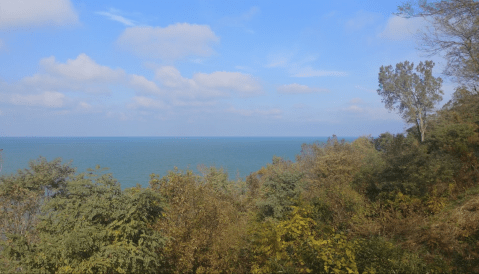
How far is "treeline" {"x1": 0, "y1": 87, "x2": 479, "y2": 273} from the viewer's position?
7358mm

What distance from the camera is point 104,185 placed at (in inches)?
408

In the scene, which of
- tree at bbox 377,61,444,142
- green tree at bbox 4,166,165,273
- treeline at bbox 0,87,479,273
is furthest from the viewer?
tree at bbox 377,61,444,142

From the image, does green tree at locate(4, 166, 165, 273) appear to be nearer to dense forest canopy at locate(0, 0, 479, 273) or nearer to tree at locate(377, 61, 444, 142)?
dense forest canopy at locate(0, 0, 479, 273)

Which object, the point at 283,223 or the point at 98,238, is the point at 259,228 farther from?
the point at 98,238

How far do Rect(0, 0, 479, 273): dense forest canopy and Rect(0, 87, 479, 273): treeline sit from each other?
0.04 meters

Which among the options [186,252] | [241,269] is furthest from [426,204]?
[186,252]

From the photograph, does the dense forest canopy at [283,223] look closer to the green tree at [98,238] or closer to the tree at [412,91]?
the green tree at [98,238]

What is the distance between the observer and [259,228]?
8781mm

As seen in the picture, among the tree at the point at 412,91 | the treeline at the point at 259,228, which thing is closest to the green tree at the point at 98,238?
the treeline at the point at 259,228

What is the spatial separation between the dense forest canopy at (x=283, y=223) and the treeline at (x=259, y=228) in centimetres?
4

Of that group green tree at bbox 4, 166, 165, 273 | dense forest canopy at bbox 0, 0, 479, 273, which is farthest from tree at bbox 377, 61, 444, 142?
green tree at bbox 4, 166, 165, 273

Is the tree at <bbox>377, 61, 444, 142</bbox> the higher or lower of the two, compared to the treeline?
higher

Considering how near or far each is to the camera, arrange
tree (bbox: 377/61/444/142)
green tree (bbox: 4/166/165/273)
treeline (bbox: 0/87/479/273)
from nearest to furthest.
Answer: treeline (bbox: 0/87/479/273) → green tree (bbox: 4/166/165/273) → tree (bbox: 377/61/444/142)

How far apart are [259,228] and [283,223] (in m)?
1.34
